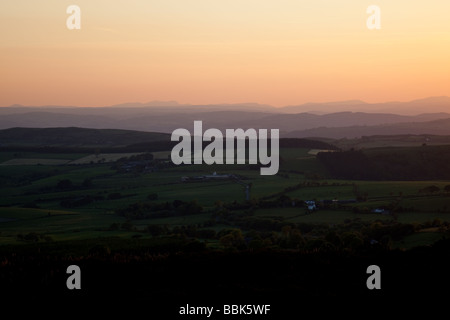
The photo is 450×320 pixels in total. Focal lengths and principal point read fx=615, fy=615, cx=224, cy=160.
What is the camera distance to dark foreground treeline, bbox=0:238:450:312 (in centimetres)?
2375

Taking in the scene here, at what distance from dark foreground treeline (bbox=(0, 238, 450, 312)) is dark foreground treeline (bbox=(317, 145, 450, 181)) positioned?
7409 cm

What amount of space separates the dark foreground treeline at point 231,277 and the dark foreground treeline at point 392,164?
7409 centimetres

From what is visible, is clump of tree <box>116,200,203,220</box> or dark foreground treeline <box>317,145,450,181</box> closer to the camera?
clump of tree <box>116,200,203,220</box>

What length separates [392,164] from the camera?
110 m

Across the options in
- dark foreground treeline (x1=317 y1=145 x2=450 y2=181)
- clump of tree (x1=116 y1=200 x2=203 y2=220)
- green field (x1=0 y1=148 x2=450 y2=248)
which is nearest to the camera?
green field (x1=0 y1=148 x2=450 y2=248)

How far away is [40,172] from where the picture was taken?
121 meters

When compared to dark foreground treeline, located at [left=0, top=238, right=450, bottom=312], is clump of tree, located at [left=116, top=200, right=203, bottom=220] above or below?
below

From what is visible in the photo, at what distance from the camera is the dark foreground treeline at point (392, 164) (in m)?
105

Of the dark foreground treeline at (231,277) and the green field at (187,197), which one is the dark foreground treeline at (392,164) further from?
the dark foreground treeline at (231,277)

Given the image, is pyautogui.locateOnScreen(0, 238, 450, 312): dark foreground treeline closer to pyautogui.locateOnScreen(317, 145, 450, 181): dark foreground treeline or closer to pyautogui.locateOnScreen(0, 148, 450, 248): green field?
Answer: pyautogui.locateOnScreen(0, 148, 450, 248): green field

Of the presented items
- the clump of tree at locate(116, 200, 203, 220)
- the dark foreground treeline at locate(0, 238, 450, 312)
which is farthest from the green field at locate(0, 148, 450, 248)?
the dark foreground treeline at locate(0, 238, 450, 312)

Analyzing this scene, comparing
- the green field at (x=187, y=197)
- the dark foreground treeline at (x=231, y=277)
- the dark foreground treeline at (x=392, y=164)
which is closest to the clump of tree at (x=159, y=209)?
the green field at (x=187, y=197)

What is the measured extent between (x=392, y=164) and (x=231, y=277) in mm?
88105

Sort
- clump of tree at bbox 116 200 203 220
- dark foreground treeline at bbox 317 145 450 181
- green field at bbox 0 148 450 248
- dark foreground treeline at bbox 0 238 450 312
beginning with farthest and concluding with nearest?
dark foreground treeline at bbox 317 145 450 181 → clump of tree at bbox 116 200 203 220 → green field at bbox 0 148 450 248 → dark foreground treeline at bbox 0 238 450 312
